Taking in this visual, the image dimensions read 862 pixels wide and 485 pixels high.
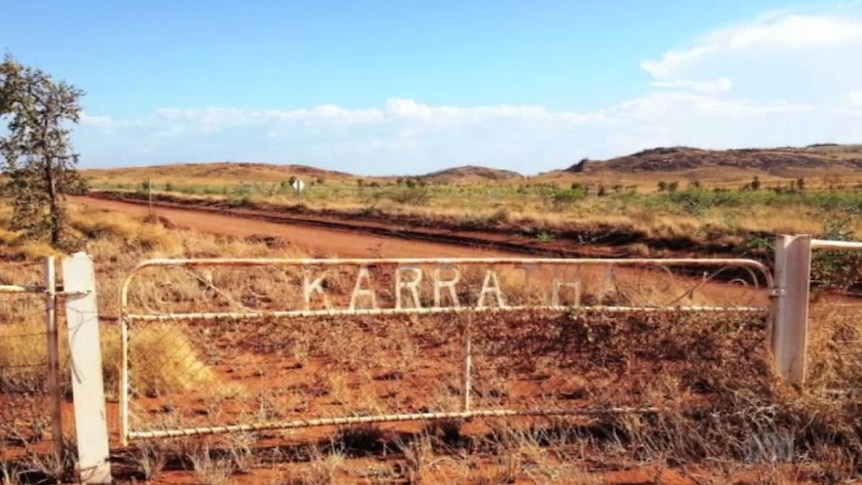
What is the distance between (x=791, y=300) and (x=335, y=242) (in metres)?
18.0

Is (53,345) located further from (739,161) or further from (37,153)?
(739,161)

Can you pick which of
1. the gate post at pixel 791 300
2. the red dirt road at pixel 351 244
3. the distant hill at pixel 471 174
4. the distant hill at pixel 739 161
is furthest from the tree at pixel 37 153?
the distant hill at pixel 471 174

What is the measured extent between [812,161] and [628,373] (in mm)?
157198

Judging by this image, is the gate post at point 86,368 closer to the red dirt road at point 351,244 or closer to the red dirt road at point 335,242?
the red dirt road at point 351,244

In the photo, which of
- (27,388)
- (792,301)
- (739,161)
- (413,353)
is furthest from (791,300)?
(739,161)

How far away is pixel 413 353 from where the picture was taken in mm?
7824

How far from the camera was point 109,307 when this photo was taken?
36.6 feet

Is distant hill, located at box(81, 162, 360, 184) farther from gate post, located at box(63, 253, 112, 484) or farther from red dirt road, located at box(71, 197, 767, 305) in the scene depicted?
gate post, located at box(63, 253, 112, 484)

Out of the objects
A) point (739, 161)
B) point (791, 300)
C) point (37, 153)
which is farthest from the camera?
point (739, 161)

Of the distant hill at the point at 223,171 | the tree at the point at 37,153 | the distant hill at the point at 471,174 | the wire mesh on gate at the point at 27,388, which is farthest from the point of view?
the distant hill at the point at 471,174

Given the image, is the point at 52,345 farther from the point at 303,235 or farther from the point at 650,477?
the point at 303,235

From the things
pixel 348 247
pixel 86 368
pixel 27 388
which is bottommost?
pixel 27 388

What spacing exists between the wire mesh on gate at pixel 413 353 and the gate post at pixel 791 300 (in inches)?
5.9

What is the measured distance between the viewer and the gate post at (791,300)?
6.00m
